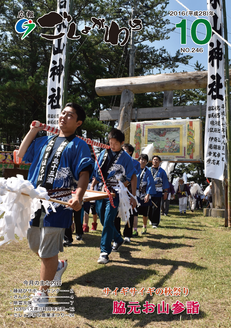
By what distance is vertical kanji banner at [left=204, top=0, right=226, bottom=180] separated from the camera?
8.48m

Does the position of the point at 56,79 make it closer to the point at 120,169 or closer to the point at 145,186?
the point at 145,186

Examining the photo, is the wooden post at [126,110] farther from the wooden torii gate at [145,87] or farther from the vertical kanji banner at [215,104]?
the vertical kanji banner at [215,104]

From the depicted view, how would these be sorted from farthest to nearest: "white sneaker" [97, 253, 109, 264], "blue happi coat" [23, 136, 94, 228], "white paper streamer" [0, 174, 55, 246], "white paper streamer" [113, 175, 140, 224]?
"white paper streamer" [113, 175, 140, 224], "white sneaker" [97, 253, 109, 264], "blue happi coat" [23, 136, 94, 228], "white paper streamer" [0, 174, 55, 246]

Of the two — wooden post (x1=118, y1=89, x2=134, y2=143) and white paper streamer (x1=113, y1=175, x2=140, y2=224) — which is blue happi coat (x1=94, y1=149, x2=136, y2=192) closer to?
A: white paper streamer (x1=113, y1=175, x2=140, y2=224)

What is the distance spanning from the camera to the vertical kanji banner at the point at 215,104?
27.8ft

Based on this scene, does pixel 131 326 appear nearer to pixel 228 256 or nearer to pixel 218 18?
pixel 228 256

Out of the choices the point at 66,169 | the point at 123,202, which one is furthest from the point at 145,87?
the point at 66,169

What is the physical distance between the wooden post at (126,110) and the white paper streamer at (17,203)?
9325 millimetres

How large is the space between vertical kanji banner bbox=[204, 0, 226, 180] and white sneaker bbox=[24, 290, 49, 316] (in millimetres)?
6621

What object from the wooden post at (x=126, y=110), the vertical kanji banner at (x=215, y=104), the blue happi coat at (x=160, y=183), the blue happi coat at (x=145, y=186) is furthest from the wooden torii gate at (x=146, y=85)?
the blue happi coat at (x=145, y=186)

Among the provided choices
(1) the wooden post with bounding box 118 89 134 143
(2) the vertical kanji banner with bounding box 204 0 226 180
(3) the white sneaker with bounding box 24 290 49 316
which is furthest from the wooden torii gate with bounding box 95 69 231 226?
(3) the white sneaker with bounding box 24 290 49 316

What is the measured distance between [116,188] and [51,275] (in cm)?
240

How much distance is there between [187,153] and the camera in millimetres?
11797

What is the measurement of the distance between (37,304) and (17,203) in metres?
0.98
